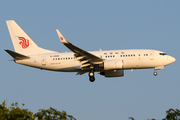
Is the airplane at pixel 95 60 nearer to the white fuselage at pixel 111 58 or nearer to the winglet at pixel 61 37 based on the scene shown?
the white fuselage at pixel 111 58

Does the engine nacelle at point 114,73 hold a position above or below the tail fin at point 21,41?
below

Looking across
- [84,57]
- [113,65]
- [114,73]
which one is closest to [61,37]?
[84,57]

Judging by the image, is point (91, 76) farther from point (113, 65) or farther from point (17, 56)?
point (17, 56)

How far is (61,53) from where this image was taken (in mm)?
54469

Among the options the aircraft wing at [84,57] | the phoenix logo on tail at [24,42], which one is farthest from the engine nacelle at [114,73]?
the phoenix logo on tail at [24,42]

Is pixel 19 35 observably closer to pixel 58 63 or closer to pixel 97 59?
pixel 58 63

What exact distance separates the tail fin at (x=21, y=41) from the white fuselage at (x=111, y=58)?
7.48 feet

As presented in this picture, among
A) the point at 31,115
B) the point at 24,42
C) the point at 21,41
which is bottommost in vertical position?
the point at 31,115

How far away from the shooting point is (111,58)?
2072 inches

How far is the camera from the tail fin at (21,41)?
56.4 meters

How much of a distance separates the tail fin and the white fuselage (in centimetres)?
228

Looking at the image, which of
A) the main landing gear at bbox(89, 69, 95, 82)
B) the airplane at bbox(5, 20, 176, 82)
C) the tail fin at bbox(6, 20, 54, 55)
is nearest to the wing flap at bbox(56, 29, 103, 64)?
the airplane at bbox(5, 20, 176, 82)

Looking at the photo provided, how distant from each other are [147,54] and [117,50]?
4532 millimetres

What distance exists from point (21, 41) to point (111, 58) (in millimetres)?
15508
